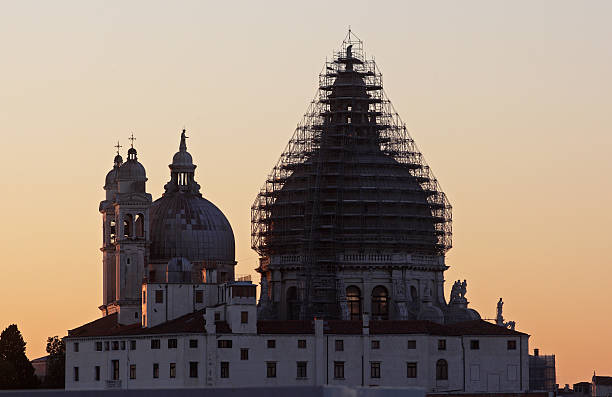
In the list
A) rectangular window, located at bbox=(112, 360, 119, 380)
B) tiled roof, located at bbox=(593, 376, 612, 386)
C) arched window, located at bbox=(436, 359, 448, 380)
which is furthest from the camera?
tiled roof, located at bbox=(593, 376, 612, 386)

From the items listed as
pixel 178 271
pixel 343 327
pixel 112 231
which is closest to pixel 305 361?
pixel 343 327

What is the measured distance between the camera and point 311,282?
14650 centimetres

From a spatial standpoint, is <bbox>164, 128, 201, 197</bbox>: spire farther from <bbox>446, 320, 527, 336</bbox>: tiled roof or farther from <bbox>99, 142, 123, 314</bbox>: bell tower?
<bbox>446, 320, 527, 336</bbox>: tiled roof

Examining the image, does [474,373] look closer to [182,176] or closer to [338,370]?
[338,370]

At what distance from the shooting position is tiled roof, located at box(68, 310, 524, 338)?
445 feet

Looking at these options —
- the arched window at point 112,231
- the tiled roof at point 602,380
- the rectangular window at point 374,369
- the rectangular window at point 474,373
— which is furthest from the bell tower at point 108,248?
the tiled roof at point 602,380

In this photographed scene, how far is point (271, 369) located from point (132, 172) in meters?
23.5

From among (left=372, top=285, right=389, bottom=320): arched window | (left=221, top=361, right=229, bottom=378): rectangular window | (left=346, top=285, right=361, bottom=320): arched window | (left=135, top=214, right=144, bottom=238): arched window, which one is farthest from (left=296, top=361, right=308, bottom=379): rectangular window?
(left=135, top=214, right=144, bottom=238): arched window

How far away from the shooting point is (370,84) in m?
154

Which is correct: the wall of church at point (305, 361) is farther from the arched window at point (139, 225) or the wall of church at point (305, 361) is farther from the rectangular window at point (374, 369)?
the arched window at point (139, 225)

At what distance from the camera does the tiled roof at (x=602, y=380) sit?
565ft

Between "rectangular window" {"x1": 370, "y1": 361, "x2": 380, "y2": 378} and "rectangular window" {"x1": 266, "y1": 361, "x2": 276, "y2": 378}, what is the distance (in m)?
6.30

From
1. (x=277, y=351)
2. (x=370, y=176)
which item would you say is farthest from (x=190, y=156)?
(x=277, y=351)

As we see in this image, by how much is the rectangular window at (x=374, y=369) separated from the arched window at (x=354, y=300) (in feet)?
35.1
